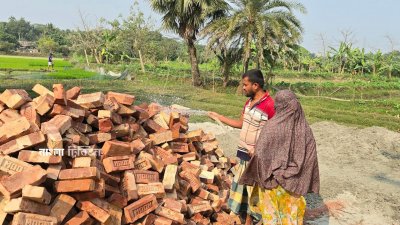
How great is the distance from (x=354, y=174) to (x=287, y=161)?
432cm

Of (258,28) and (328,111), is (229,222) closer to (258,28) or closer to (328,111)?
(328,111)

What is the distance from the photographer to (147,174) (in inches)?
133

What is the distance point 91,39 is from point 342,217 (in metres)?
35.1

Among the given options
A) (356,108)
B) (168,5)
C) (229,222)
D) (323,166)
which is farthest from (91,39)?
(229,222)

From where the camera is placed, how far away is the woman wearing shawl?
9.47ft

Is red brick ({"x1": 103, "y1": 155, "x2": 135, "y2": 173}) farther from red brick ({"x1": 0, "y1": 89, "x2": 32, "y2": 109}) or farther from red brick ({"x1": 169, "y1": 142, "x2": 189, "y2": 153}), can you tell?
red brick ({"x1": 0, "y1": 89, "x2": 32, "y2": 109})

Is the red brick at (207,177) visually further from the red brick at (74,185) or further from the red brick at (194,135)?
the red brick at (74,185)

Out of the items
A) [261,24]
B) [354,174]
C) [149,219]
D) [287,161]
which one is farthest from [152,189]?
[261,24]

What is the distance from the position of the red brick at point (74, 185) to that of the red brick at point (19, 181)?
0.50 ft

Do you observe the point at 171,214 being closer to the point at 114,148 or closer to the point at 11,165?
the point at 114,148

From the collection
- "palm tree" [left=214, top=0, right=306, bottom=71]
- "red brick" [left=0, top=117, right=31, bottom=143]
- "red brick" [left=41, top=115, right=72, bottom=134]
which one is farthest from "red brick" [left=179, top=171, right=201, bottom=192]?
"palm tree" [left=214, top=0, right=306, bottom=71]

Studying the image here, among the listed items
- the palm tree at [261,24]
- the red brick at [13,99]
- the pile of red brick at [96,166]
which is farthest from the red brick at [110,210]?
the palm tree at [261,24]

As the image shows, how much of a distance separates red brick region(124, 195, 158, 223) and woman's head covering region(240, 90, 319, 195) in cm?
98

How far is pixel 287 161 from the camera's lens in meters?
2.89
